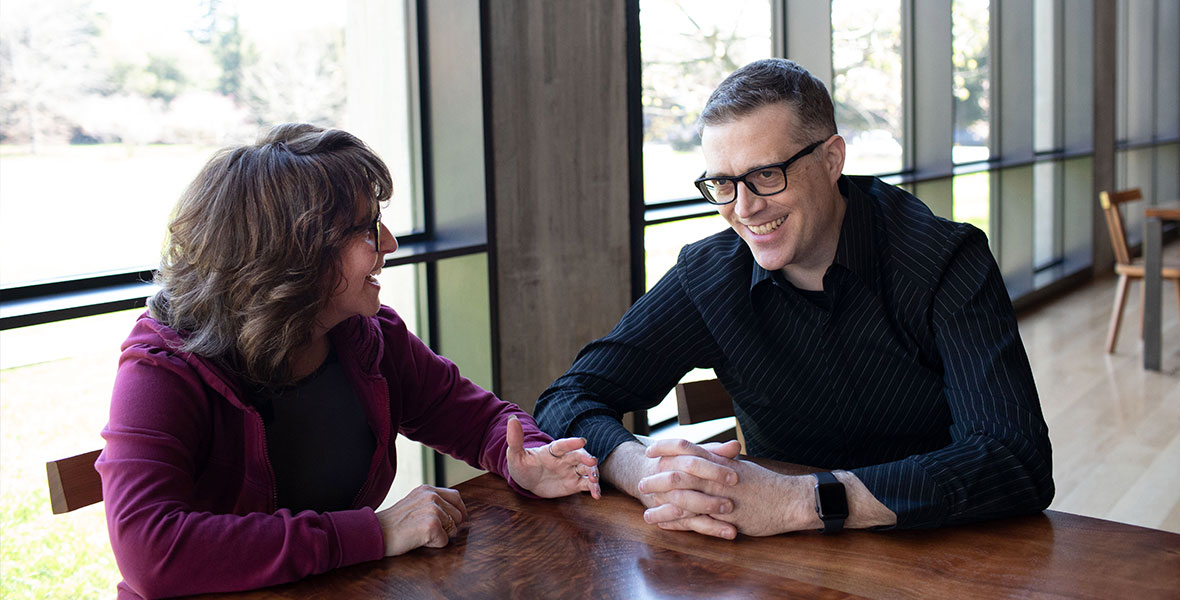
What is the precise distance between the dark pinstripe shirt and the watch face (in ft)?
0.80

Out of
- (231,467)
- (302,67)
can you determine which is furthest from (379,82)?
(231,467)

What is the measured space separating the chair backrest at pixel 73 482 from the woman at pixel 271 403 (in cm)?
14

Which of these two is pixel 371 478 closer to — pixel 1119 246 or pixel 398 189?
pixel 398 189

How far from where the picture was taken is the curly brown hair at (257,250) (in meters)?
1.48

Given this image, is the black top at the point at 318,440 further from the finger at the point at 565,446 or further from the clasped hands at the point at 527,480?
the finger at the point at 565,446

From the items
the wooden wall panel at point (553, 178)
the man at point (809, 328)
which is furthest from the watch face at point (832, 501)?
the wooden wall panel at point (553, 178)

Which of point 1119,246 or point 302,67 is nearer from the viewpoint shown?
point 302,67

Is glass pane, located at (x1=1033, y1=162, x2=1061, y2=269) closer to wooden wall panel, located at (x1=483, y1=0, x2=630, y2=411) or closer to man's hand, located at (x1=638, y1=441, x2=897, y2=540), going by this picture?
wooden wall panel, located at (x1=483, y1=0, x2=630, y2=411)

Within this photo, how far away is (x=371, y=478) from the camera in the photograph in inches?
65.1

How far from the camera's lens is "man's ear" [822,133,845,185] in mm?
1825

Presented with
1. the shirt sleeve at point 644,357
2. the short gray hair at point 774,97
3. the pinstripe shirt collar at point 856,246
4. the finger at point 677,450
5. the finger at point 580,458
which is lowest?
the finger at point 580,458

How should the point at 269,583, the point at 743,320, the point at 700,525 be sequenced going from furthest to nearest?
the point at 743,320 → the point at 700,525 → the point at 269,583

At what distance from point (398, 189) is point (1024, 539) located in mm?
2110

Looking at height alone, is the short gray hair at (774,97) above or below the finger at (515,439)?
above
